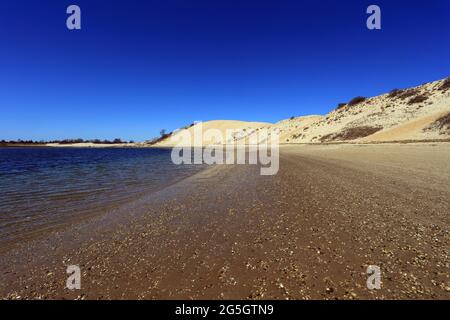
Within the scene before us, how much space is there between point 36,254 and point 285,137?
79185 mm

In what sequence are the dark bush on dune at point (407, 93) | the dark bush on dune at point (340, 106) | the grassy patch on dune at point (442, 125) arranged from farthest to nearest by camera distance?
1. the dark bush on dune at point (340, 106)
2. the dark bush on dune at point (407, 93)
3. the grassy patch on dune at point (442, 125)

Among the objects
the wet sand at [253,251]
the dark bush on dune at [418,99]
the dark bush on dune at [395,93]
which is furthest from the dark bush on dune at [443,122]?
the dark bush on dune at [395,93]

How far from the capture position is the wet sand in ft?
12.1

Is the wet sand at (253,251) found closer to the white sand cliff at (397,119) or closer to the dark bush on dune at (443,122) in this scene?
the dark bush on dune at (443,122)

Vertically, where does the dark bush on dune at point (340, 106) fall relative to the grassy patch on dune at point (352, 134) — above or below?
above

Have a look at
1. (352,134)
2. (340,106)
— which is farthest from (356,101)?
(352,134)

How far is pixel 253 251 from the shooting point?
4906mm

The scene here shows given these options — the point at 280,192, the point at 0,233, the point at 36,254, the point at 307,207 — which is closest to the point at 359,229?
the point at 307,207

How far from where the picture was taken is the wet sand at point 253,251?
3.69 metres

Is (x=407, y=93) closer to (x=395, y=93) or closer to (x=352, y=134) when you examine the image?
(x=395, y=93)

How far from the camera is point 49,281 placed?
13.7ft

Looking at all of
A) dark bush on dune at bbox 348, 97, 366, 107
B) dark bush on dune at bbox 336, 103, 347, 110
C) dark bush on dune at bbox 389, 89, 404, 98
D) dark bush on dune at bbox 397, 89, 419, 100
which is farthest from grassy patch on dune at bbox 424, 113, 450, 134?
dark bush on dune at bbox 336, 103, 347, 110
